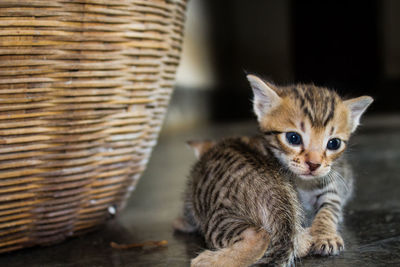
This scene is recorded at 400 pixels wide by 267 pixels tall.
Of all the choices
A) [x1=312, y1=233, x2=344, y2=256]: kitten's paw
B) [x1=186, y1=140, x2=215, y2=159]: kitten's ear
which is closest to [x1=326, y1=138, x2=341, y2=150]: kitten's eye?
[x1=312, y1=233, x2=344, y2=256]: kitten's paw

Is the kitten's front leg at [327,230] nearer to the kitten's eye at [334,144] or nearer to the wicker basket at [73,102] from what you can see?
the kitten's eye at [334,144]

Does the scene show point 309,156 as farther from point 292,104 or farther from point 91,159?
point 91,159

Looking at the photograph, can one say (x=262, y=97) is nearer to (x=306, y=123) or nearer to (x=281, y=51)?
(x=306, y=123)

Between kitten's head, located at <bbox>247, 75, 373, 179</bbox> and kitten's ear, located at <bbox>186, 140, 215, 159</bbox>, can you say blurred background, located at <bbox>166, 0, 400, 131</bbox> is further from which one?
kitten's head, located at <bbox>247, 75, 373, 179</bbox>

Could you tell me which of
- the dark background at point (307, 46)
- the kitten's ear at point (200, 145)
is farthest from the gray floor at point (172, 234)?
the dark background at point (307, 46)

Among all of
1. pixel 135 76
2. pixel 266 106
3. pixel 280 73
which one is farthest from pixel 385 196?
pixel 280 73

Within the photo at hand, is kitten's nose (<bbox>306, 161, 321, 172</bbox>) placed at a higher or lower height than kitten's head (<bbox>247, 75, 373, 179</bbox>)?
lower
